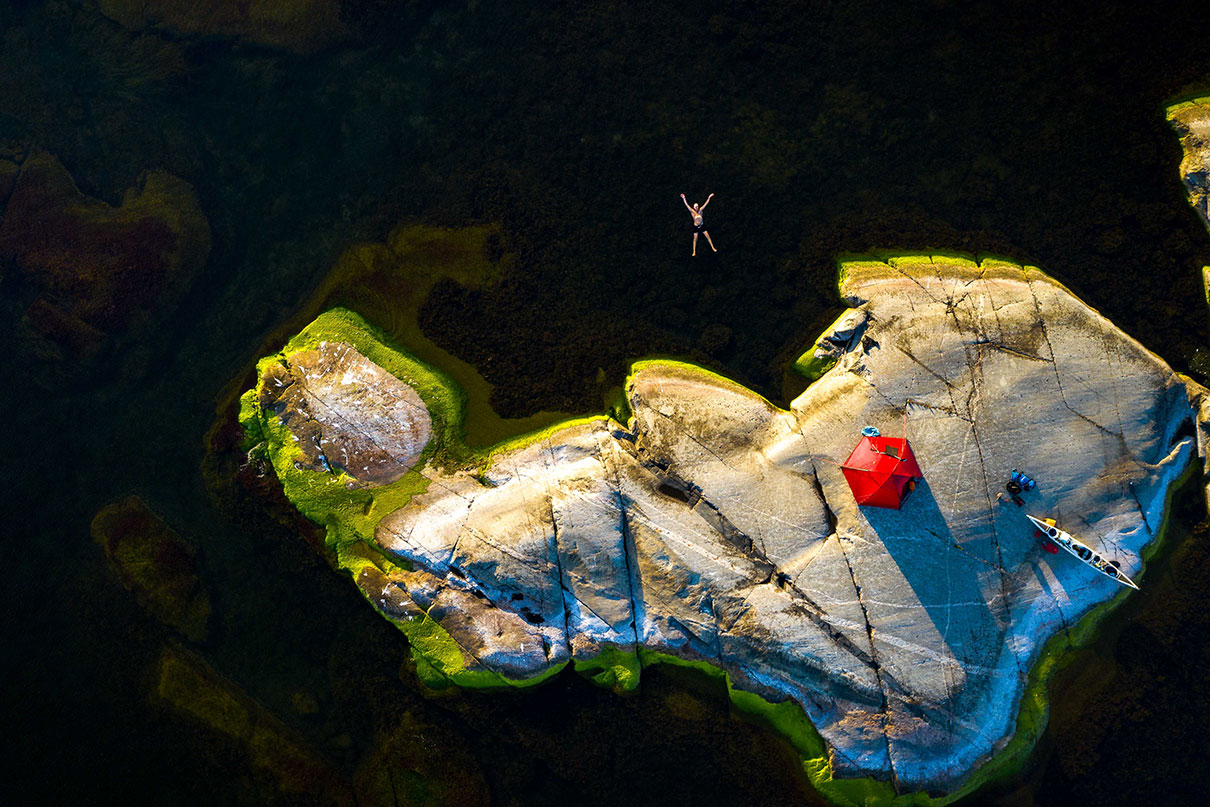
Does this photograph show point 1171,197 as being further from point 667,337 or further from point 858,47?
point 667,337

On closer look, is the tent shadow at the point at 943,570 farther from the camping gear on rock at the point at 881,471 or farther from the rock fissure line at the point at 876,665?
the rock fissure line at the point at 876,665

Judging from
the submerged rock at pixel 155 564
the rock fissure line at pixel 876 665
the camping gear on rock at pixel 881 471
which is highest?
the camping gear on rock at pixel 881 471

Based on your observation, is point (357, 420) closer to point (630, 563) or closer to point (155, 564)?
point (155, 564)

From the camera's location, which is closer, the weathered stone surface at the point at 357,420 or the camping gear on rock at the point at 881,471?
the camping gear on rock at the point at 881,471

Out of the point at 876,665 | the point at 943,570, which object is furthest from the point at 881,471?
the point at 876,665

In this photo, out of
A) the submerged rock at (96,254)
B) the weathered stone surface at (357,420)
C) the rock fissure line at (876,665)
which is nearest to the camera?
the rock fissure line at (876,665)

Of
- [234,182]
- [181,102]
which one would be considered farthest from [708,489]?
[181,102]

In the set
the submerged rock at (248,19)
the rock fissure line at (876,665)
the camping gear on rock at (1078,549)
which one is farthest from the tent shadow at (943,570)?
the submerged rock at (248,19)

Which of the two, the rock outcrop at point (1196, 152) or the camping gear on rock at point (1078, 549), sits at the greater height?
the rock outcrop at point (1196, 152)
